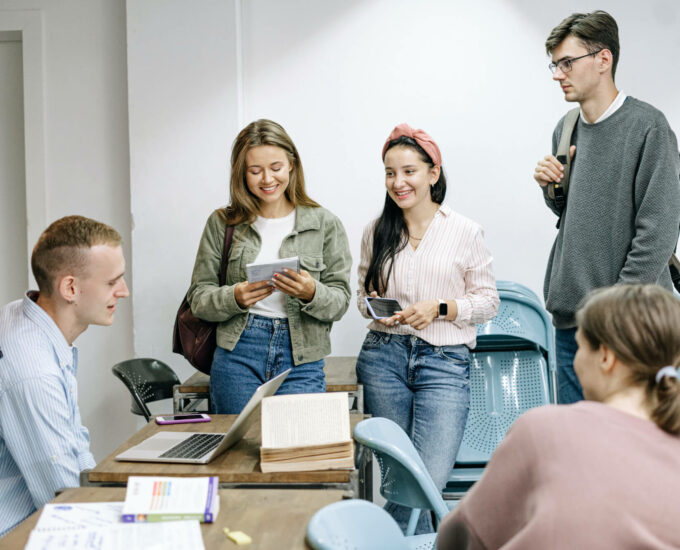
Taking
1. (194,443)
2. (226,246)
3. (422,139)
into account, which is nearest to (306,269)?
(226,246)

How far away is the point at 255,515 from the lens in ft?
5.63

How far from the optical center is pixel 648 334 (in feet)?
4.50

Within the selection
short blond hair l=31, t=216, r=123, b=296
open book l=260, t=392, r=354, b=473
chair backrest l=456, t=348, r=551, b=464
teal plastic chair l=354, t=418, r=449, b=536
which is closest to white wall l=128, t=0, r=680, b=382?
chair backrest l=456, t=348, r=551, b=464

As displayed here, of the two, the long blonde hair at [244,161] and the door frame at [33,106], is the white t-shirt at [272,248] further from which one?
the door frame at [33,106]

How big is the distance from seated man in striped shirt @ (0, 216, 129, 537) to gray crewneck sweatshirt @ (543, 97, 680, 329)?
5.53 ft

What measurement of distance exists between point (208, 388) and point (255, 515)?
5.76 feet

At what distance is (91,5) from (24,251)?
1.54 metres

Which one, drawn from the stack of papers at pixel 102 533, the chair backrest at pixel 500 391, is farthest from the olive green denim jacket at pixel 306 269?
the stack of papers at pixel 102 533

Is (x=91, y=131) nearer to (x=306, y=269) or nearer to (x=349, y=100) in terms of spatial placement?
(x=349, y=100)

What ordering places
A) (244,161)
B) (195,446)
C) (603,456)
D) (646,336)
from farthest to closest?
(244,161), (195,446), (646,336), (603,456)

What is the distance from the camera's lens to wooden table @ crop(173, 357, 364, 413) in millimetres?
3299

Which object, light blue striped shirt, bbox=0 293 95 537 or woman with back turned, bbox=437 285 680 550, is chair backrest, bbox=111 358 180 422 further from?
woman with back turned, bbox=437 285 680 550

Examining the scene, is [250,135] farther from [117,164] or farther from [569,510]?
[569,510]

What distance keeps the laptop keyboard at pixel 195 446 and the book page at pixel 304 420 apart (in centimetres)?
23
